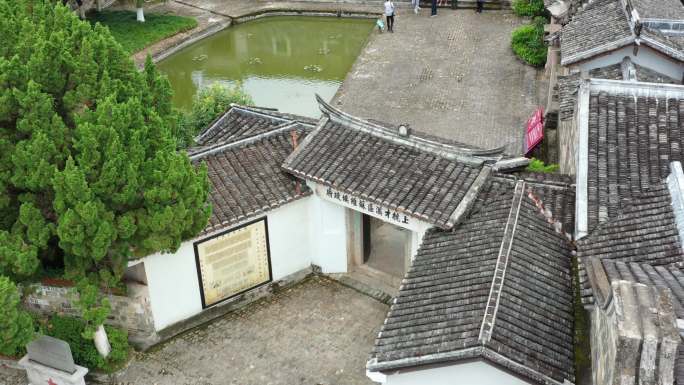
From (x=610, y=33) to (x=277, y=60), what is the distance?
1691 centimetres

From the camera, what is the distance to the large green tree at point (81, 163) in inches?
461

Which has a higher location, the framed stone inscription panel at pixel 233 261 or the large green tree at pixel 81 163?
the large green tree at pixel 81 163

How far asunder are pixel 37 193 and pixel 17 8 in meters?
Answer: 4.22

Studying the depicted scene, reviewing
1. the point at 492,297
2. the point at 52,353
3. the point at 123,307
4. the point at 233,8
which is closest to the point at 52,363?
the point at 52,353

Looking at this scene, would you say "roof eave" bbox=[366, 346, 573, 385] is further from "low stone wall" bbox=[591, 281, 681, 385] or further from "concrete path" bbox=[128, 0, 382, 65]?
"concrete path" bbox=[128, 0, 382, 65]

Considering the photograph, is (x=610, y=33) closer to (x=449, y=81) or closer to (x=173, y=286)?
(x=449, y=81)

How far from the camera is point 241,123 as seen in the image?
18.8 meters

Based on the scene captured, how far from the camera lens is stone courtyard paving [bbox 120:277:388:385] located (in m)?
14.2

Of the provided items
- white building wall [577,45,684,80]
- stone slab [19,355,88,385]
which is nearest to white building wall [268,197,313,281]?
stone slab [19,355,88,385]

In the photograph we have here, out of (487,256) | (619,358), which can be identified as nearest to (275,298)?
(487,256)

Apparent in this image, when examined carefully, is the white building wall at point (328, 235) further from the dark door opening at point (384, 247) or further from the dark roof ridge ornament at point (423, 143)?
the dark roof ridge ornament at point (423, 143)

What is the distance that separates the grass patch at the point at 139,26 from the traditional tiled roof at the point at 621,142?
23.9 m

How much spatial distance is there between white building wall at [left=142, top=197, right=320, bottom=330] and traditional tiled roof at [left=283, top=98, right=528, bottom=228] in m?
1.19

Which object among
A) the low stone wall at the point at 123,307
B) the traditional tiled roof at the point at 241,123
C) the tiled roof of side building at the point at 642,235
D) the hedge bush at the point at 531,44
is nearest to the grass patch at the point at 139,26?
the traditional tiled roof at the point at 241,123
